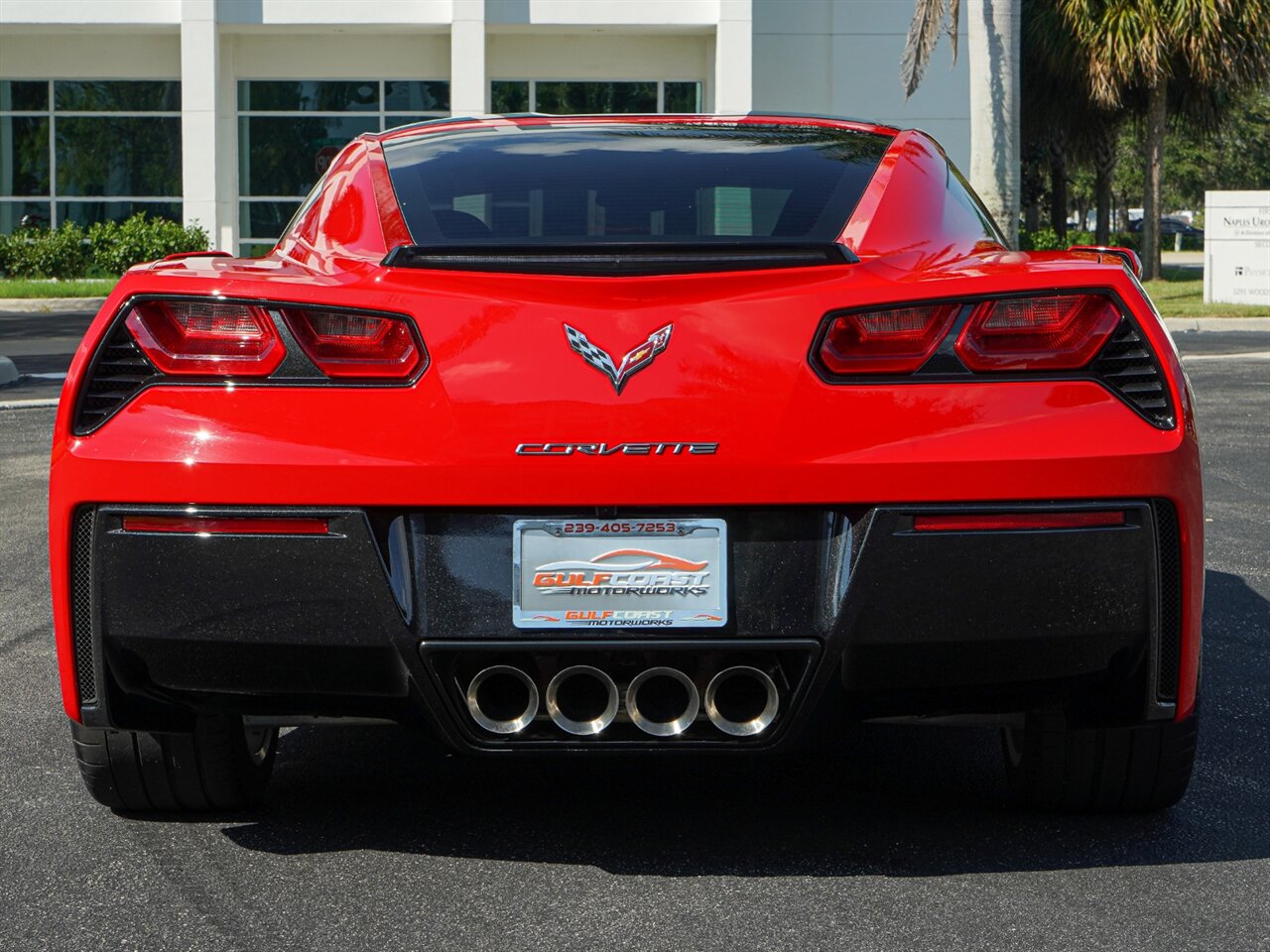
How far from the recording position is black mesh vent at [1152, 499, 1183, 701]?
10.2ft

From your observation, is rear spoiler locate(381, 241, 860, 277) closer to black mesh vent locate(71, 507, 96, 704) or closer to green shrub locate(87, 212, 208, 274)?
black mesh vent locate(71, 507, 96, 704)

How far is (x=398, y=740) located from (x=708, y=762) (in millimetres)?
767

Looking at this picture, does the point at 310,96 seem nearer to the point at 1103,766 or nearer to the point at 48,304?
the point at 48,304

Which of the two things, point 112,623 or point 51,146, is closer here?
point 112,623

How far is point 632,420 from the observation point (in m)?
2.99

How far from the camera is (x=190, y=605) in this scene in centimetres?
307

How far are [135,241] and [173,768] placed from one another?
26513 millimetres

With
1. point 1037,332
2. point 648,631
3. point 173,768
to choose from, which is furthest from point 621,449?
point 173,768

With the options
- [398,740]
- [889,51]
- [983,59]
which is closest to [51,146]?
[889,51]

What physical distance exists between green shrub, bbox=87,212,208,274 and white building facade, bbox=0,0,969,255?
1195mm

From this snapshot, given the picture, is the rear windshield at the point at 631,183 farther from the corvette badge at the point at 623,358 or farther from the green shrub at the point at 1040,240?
the green shrub at the point at 1040,240

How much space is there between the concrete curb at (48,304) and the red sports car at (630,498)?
22.1 m

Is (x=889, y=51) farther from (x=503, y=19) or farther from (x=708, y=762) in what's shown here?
(x=708, y=762)

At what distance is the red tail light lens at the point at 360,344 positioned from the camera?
306 cm
